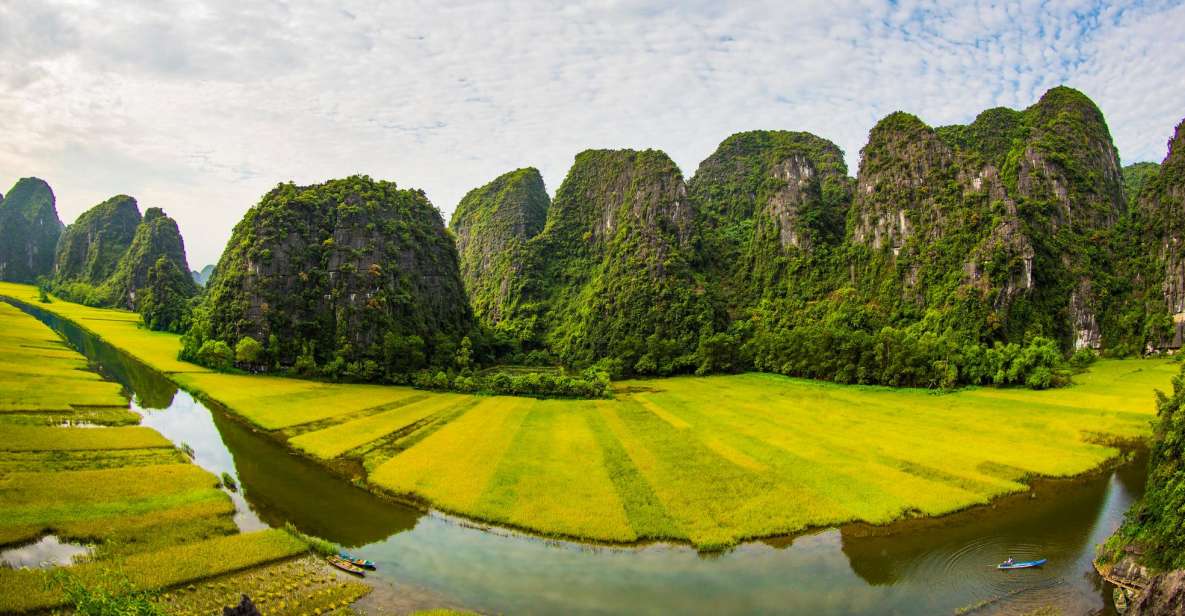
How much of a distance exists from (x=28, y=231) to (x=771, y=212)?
19384 cm

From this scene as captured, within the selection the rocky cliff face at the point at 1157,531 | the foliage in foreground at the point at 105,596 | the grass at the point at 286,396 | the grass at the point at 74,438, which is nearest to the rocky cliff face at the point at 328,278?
the grass at the point at 286,396

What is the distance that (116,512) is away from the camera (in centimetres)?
2648

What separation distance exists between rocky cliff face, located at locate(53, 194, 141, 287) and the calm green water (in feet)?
482

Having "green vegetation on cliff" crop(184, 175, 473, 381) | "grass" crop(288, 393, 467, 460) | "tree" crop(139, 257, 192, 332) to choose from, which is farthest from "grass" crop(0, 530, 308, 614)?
"tree" crop(139, 257, 192, 332)

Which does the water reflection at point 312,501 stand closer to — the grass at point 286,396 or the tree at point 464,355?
the grass at point 286,396

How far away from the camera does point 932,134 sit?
299 ft

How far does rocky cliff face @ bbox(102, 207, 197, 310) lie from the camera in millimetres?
128125

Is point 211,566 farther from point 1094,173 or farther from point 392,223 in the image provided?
point 1094,173

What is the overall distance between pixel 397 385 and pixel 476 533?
45643 millimetres

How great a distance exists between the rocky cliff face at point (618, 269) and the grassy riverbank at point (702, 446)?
24089 mm

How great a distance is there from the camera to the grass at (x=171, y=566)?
19.0 meters

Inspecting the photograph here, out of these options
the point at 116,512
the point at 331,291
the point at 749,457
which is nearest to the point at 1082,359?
the point at 749,457

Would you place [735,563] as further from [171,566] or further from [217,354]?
[217,354]

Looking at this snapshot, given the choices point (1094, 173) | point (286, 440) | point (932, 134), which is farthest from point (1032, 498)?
point (1094, 173)
